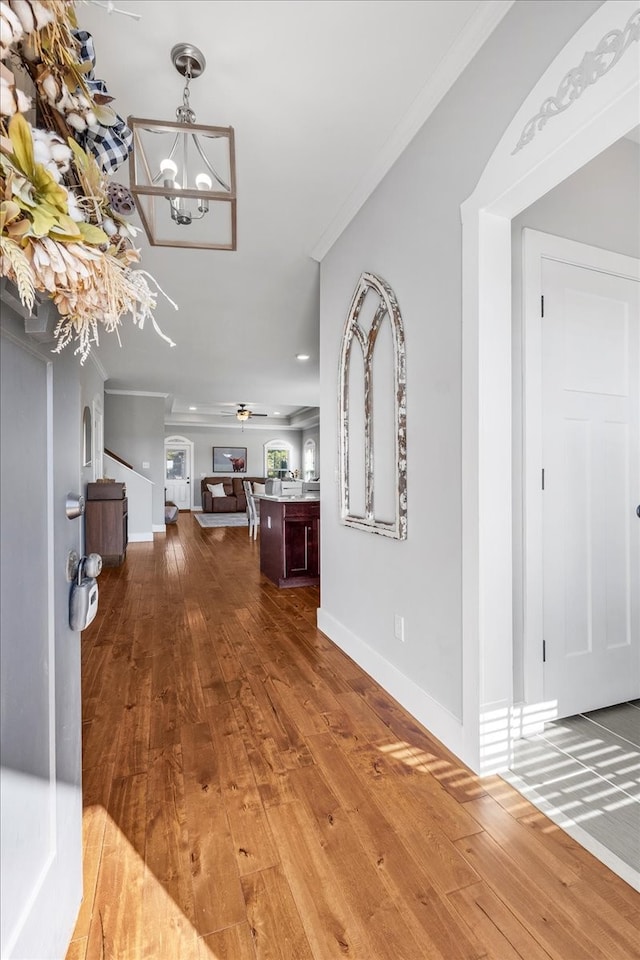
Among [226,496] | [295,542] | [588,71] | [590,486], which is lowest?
[295,542]

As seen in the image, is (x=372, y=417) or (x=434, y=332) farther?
(x=372, y=417)

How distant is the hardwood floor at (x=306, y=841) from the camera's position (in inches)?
42.8

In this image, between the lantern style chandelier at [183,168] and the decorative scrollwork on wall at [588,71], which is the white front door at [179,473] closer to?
the lantern style chandelier at [183,168]

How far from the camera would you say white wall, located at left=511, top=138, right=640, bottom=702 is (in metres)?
1.85

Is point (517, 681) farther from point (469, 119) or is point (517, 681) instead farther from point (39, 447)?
point (469, 119)

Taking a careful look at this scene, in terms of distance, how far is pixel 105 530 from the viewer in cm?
569

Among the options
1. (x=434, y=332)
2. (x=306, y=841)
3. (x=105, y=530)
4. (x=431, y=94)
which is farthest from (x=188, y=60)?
(x=105, y=530)

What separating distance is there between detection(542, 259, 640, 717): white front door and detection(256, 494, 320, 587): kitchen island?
2738mm

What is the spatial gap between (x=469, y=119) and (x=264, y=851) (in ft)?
8.38

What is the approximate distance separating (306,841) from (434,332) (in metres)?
1.87

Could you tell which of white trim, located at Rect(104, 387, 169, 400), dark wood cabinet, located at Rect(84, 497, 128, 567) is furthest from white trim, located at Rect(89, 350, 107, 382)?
dark wood cabinet, located at Rect(84, 497, 128, 567)

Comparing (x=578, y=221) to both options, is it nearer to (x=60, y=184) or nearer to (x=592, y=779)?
(x=60, y=184)

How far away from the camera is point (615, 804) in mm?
1521

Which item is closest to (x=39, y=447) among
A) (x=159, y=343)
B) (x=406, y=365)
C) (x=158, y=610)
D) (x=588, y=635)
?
(x=406, y=365)
